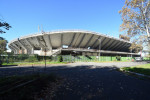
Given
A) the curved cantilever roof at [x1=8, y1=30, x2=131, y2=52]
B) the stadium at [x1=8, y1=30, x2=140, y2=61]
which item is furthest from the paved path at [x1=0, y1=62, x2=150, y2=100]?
the curved cantilever roof at [x1=8, y1=30, x2=131, y2=52]

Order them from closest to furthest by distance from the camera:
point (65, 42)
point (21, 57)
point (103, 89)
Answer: point (103, 89) < point (21, 57) < point (65, 42)

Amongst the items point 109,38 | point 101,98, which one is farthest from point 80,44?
point 101,98

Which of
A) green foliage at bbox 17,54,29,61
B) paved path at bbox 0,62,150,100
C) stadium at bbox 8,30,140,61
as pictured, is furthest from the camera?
stadium at bbox 8,30,140,61

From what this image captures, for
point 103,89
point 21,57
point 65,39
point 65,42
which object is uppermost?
point 65,39

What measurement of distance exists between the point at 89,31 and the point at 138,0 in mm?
28789

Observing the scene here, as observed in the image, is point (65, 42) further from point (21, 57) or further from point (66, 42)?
point (21, 57)

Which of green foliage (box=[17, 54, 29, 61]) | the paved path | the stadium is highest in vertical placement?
the stadium

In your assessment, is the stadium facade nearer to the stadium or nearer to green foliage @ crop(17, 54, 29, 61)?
the stadium

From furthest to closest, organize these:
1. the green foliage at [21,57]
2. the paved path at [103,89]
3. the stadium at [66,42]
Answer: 1. the stadium at [66,42]
2. the green foliage at [21,57]
3. the paved path at [103,89]

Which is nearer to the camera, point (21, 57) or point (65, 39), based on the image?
point (21, 57)

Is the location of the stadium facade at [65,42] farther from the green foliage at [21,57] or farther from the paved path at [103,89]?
the paved path at [103,89]

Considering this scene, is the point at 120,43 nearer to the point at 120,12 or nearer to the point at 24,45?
the point at 120,12

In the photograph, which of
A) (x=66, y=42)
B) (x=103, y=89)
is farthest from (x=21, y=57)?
(x=66, y=42)

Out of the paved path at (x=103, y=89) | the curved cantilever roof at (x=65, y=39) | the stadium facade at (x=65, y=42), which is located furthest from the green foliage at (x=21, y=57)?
the paved path at (x=103, y=89)
